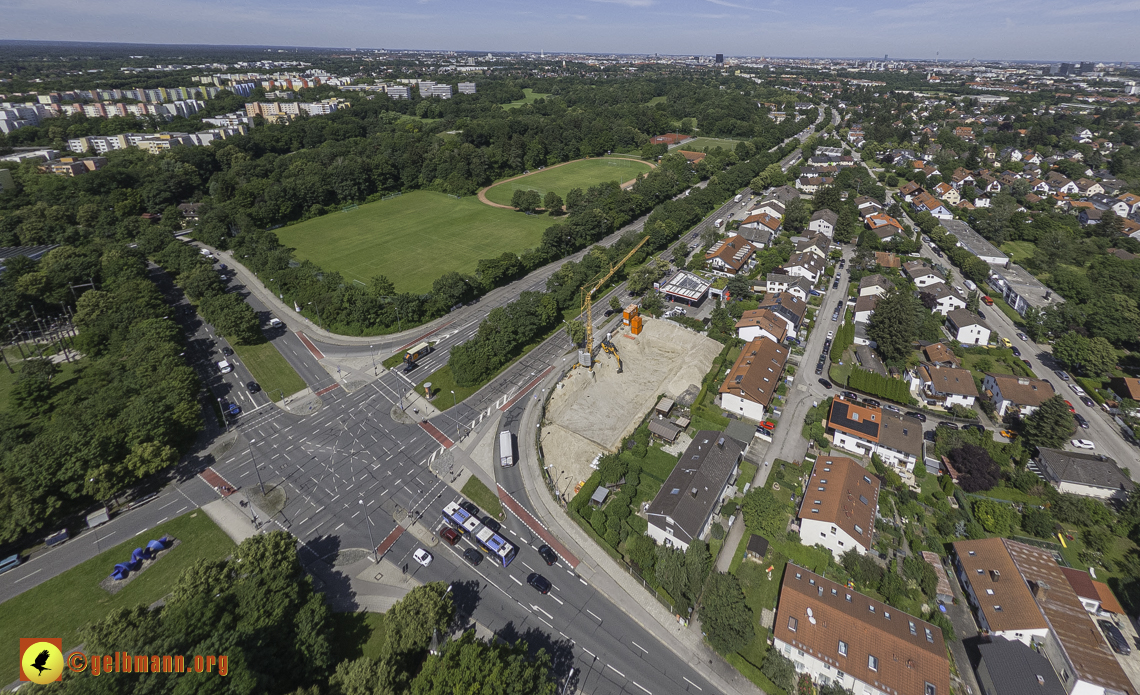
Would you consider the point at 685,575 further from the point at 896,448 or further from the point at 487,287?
the point at 487,287

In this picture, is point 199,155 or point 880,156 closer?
point 199,155

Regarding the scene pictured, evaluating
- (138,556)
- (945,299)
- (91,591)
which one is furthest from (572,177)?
(91,591)

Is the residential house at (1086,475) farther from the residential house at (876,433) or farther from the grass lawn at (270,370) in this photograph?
→ the grass lawn at (270,370)

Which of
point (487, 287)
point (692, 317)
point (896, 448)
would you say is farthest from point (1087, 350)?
point (487, 287)

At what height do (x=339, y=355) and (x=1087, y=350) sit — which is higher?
(x=1087, y=350)

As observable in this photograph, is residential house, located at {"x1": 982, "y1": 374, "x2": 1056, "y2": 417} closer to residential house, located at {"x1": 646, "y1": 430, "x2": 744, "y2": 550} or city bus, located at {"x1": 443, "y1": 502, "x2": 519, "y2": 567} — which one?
residential house, located at {"x1": 646, "y1": 430, "x2": 744, "y2": 550}

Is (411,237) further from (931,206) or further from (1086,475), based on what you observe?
(931,206)

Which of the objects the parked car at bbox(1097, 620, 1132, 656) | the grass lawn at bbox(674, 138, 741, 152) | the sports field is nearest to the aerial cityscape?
the parked car at bbox(1097, 620, 1132, 656)
